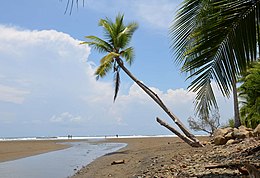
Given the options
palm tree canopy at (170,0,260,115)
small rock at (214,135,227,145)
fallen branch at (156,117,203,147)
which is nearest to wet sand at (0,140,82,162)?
fallen branch at (156,117,203,147)

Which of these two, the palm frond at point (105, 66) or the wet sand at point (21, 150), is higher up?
the palm frond at point (105, 66)

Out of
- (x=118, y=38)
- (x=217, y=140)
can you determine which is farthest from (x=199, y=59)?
(x=118, y=38)

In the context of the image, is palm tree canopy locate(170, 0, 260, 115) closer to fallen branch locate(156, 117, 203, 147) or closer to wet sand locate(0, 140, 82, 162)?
fallen branch locate(156, 117, 203, 147)

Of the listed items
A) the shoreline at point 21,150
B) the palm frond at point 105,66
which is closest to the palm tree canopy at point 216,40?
the palm frond at point 105,66

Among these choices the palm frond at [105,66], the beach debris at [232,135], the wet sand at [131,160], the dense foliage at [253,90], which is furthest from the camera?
the palm frond at [105,66]

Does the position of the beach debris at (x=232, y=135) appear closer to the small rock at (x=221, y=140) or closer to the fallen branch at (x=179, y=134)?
the small rock at (x=221, y=140)

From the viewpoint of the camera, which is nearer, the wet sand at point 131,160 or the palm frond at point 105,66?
the wet sand at point 131,160

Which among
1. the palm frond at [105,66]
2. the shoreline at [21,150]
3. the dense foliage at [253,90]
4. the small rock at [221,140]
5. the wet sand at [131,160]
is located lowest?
the wet sand at [131,160]

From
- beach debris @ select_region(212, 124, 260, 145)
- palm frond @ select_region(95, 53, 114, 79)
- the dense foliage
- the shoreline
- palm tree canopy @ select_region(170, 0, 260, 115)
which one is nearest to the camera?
palm tree canopy @ select_region(170, 0, 260, 115)

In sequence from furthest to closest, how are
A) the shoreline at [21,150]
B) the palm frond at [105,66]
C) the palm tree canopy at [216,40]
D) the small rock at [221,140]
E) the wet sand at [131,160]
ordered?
the shoreline at [21,150] < the palm frond at [105,66] < the small rock at [221,140] < the wet sand at [131,160] < the palm tree canopy at [216,40]

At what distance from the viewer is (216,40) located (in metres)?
4.42

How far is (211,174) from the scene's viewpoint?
22.8 ft

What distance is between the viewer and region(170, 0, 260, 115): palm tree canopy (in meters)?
4.26

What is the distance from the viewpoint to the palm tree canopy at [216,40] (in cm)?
426
